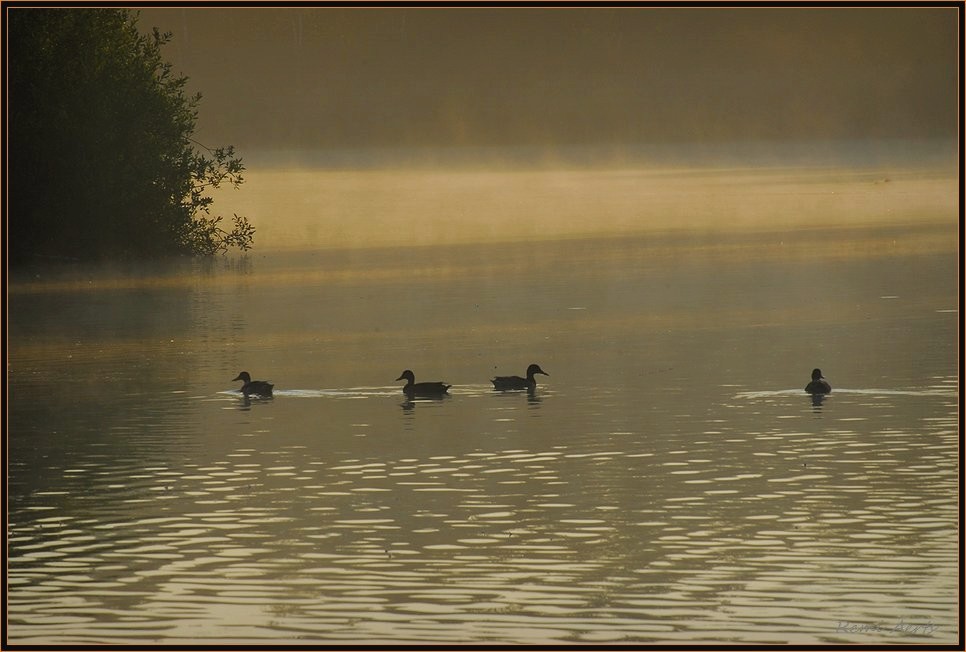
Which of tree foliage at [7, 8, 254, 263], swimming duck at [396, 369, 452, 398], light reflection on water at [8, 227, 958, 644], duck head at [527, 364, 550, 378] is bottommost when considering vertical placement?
light reflection on water at [8, 227, 958, 644]

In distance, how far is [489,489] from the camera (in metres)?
17.8

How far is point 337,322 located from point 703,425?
628 inches

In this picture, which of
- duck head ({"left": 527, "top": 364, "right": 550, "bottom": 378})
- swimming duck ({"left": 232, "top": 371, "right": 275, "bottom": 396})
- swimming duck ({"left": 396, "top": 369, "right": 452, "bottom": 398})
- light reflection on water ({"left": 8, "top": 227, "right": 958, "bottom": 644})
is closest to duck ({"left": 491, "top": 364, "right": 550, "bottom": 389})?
light reflection on water ({"left": 8, "top": 227, "right": 958, "bottom": 644})

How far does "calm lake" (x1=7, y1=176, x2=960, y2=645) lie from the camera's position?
44.2 feet

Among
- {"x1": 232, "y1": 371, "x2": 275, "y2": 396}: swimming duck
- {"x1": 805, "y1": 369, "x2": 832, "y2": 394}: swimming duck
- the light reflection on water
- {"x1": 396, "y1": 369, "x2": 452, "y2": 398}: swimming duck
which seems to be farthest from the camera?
{"x1": 232, "y1": 371, "x2": 275, "y2": 396}: swimming duck

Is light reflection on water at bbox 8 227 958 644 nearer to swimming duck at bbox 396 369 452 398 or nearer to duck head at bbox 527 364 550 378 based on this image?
swimming duck at bbox 396 369 452 398

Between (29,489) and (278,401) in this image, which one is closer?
(29,489)

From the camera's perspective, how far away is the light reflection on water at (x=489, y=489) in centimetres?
1346

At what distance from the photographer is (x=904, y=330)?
3191 cm

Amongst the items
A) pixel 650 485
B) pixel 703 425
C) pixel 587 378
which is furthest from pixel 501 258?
pixel 650 485

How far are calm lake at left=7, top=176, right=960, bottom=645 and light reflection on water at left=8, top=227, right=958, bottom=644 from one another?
4 cm

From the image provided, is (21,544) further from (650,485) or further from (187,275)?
(187,275)

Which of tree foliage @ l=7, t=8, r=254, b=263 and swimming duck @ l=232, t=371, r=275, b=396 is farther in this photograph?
tree foliage @ l=7, t=8, r=254, b=263

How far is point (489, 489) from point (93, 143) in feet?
119
